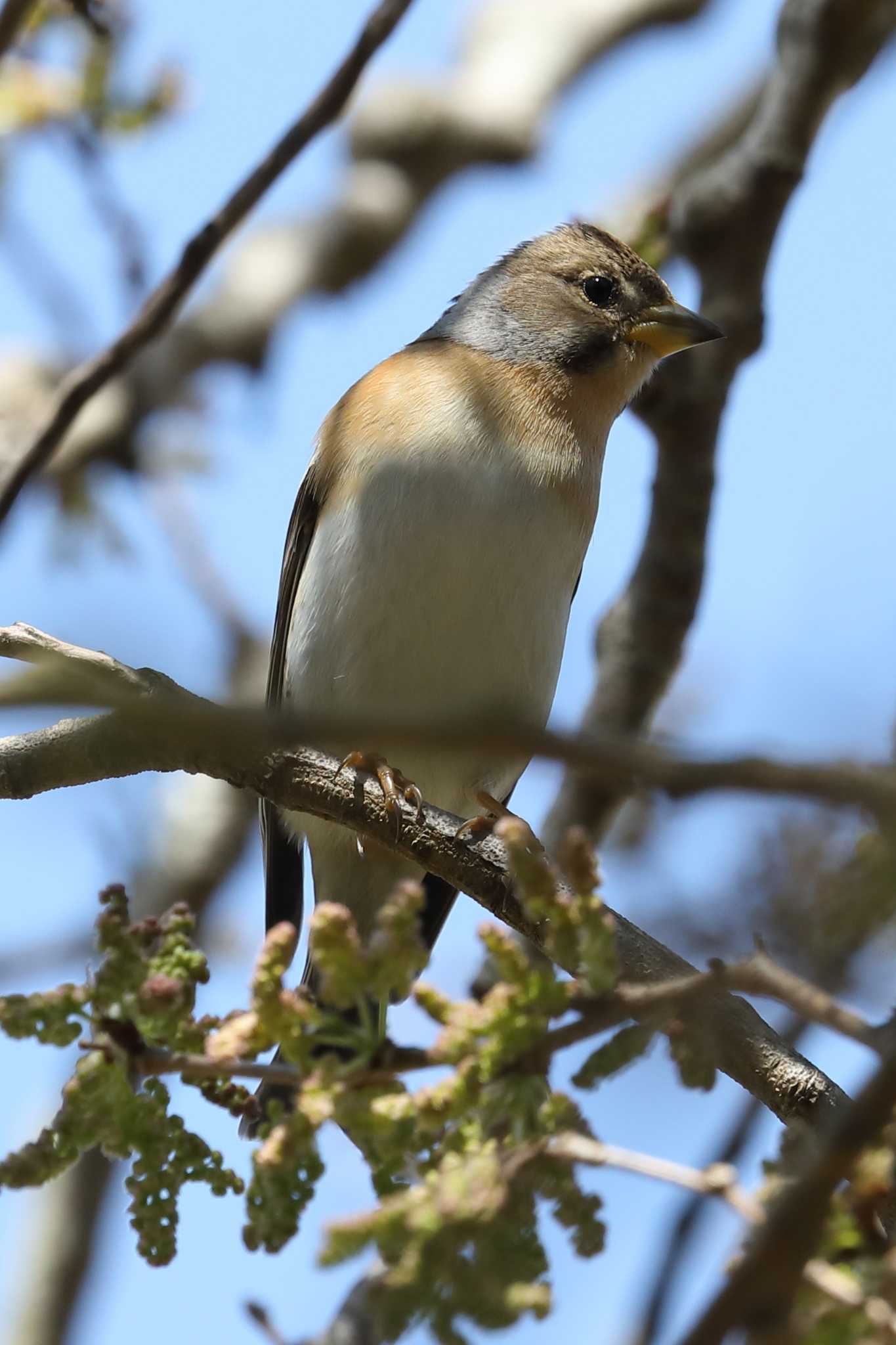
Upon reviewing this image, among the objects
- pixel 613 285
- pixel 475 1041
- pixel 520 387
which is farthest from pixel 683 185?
pixel 475 1041

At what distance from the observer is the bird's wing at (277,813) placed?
17.1ft

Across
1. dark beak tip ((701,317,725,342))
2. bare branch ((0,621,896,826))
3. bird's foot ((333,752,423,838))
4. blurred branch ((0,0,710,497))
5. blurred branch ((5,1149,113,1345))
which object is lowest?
bare branch ((0,621,896,826))

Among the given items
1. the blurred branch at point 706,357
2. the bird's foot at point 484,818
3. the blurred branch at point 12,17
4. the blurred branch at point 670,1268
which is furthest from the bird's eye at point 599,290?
the blurred branch at point 670,1268

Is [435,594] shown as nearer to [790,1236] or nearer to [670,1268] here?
[670,1268]

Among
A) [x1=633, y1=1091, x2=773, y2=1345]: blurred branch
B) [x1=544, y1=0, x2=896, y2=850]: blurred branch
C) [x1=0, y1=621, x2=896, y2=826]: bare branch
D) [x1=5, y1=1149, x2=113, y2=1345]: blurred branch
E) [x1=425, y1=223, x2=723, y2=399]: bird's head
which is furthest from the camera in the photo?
[x1=5, y1=1149, x2=113, y2=1345]: blurred branch

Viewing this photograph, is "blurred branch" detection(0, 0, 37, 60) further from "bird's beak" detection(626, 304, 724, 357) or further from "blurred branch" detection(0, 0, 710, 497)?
"blurred branch" detection(0, 0, 710, 497)

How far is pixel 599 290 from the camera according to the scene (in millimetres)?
5863

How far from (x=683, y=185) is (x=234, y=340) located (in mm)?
3115

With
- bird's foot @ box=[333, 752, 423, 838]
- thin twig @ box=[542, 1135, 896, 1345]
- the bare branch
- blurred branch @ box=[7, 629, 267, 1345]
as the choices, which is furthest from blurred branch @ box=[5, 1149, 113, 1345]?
the bare branch

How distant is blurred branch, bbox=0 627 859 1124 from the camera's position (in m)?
2.79

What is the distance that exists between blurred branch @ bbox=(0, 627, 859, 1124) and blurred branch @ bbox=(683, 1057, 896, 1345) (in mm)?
470

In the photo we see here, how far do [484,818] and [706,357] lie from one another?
2.08 meters

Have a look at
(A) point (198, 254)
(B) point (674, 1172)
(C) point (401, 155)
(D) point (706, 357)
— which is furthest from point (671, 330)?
(B) point (674, 1172)

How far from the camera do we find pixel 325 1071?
1917mm
